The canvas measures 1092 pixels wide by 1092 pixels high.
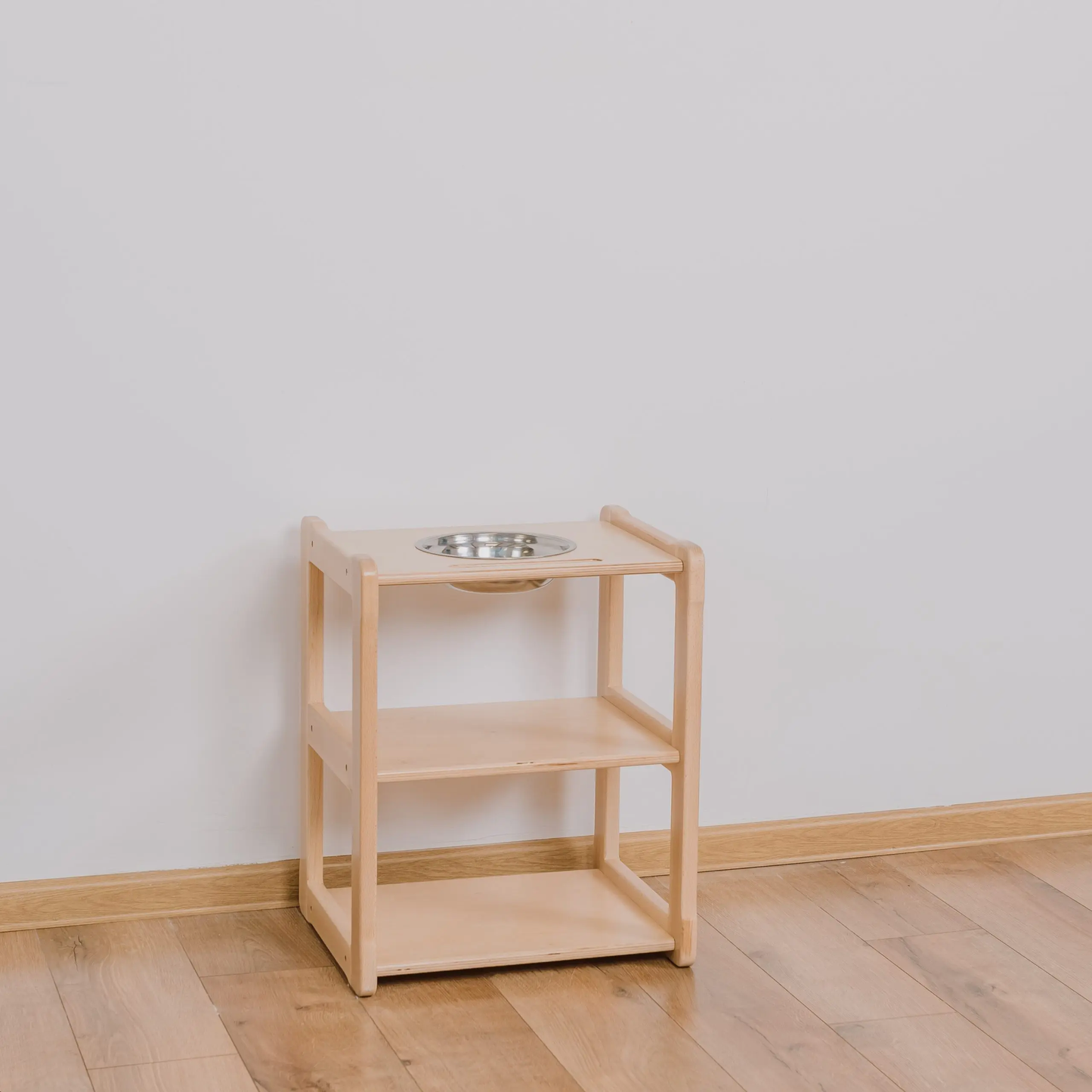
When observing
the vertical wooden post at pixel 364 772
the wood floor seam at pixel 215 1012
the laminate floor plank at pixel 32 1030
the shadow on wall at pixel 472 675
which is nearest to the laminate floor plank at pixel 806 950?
the shadow on wall at pixel 472 675

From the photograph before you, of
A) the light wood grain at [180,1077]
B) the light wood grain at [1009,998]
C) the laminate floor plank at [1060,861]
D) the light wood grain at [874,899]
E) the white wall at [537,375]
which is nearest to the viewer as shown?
the light wood grain at [180,1077]

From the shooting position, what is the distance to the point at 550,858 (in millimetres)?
2471

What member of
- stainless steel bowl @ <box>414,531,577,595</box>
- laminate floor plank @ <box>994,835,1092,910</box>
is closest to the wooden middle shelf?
stainless steel bowl @ <box>414,531,577,595</box>

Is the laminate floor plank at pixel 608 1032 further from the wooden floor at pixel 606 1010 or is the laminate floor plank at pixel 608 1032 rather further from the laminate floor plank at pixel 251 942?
the laminate floor plank at pixel 251 942

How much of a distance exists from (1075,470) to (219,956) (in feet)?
5.25

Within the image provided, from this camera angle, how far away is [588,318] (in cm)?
237

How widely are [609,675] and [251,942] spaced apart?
2.17 ft

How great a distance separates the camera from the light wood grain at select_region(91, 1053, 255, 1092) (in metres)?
1.80

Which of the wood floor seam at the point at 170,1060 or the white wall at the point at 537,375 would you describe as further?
the white wall at the point at 537,375

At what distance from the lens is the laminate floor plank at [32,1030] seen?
1.81 meters

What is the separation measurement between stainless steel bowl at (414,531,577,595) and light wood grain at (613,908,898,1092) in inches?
21.7

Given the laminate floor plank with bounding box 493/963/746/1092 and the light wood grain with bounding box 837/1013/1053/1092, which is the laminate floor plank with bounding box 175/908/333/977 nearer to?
the laminate floor plank with bounding box 493/963/746/1092

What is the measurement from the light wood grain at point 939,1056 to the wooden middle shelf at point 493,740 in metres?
0.45

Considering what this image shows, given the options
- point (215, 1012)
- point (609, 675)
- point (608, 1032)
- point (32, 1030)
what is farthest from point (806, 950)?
point (32, 1030)
